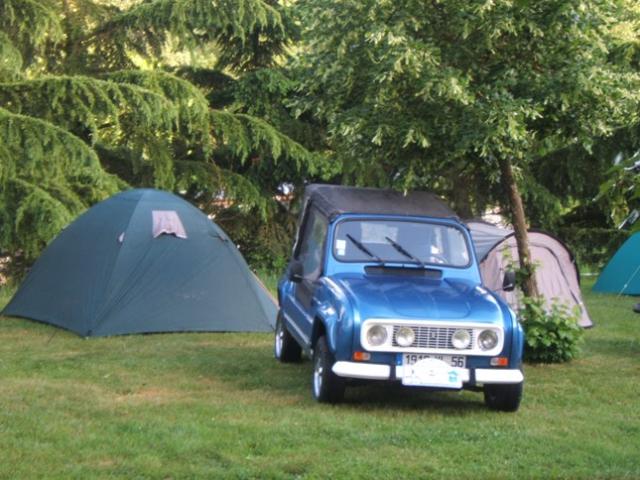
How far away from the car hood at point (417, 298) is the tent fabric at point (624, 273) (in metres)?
9.94

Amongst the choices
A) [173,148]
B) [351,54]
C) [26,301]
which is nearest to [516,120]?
[351,54]

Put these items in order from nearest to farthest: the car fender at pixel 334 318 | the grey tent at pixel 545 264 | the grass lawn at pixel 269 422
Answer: the grass lawn at pixel 269 422, the car fender at pixel 334 318, the grey tent at pixel 545 264

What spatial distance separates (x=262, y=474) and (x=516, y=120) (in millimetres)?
5225

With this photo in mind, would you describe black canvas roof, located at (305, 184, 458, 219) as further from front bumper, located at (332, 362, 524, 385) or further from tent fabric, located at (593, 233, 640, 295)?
tent fabric, located at (593, 233, 640, 295)

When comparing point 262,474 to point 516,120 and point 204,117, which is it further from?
point 204,117

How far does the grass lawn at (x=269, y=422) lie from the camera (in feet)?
22.4

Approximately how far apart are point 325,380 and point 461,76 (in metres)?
3.67

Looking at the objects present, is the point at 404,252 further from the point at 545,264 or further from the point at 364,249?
the point at 545,264

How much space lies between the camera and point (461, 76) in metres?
10.8

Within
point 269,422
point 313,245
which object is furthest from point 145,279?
point 269,422

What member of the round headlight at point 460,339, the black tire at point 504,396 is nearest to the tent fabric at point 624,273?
the black tire at point 504,396

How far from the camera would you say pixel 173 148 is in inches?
837

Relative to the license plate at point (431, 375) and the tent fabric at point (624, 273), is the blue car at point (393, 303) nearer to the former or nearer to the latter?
the license plate at point (431, 375)

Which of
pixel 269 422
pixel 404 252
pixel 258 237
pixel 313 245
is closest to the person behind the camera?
pixel 269 422
